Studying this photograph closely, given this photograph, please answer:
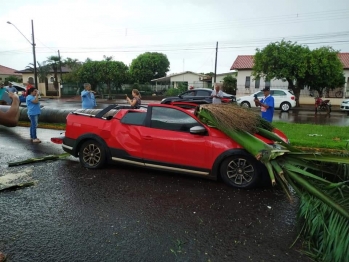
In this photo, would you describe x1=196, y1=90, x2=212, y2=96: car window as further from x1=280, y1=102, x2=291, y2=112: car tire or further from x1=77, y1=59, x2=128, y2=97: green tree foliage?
x1=77, y1=59, x2=128, y2=97: green tree foliage

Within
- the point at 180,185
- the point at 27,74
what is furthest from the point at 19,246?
the point at 27,74

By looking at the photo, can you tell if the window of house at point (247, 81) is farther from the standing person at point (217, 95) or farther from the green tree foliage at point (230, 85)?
the standing person at point (217, 95)

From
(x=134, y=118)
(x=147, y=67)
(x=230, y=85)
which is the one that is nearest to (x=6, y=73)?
(x=147, y=67)

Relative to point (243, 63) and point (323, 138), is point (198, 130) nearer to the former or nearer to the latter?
point (323, 138)

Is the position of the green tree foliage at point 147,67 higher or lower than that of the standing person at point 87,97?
higher

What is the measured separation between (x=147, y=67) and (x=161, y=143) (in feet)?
171

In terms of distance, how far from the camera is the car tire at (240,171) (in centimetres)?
478

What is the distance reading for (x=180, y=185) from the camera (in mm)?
5070

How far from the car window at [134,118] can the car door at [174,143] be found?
0.54 feet

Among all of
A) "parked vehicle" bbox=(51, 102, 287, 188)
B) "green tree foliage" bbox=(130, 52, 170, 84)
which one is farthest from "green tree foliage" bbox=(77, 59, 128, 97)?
"parked vehicle" bbox=(51, 102, 287, 188)

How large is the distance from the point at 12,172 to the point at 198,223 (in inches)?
161

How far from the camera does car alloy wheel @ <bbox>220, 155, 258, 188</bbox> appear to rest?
4.79 metres

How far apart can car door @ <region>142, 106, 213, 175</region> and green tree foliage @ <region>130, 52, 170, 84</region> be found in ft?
163

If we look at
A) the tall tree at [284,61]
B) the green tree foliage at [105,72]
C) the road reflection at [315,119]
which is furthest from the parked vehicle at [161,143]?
the green tree foliage at [105,72]
